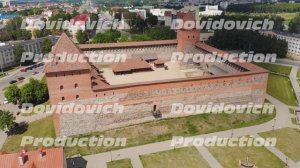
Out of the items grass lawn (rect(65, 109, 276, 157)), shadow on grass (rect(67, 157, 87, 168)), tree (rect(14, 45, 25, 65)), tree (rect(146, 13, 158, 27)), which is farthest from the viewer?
tree (rect(146, 13, 158, 27))

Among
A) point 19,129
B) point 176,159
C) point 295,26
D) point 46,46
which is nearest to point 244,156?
point 176,159

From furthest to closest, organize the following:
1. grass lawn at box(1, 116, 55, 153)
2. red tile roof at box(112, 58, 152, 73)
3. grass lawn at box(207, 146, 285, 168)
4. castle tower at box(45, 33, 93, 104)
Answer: red tile roof at box(112, 58, 152, 73) < grass lawn at box(1, 116, 55, 153) < castle tower at box(45, 33, 93, 104) < grass lawn at box(207, 146, 285, 168)

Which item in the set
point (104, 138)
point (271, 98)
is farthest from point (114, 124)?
point (271, 98)

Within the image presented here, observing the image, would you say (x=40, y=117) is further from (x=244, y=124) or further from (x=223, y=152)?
(x=244, y=124)

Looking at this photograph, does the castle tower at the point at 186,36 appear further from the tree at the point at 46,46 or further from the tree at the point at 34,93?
the tree at the point at 46,46

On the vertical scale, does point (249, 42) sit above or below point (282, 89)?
above

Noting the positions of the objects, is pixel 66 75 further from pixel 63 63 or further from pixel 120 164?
pixel 120 164

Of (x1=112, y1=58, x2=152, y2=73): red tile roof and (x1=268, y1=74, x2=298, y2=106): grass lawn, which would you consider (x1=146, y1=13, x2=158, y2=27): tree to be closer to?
(x1=112, y1=58, x2=152, y2=73): red tile roof

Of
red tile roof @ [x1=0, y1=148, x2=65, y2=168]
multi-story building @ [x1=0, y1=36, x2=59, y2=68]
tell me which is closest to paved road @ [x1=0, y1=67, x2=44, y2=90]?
multi-story building @ [x1=0, y1=36, x2=59, y2=68]
